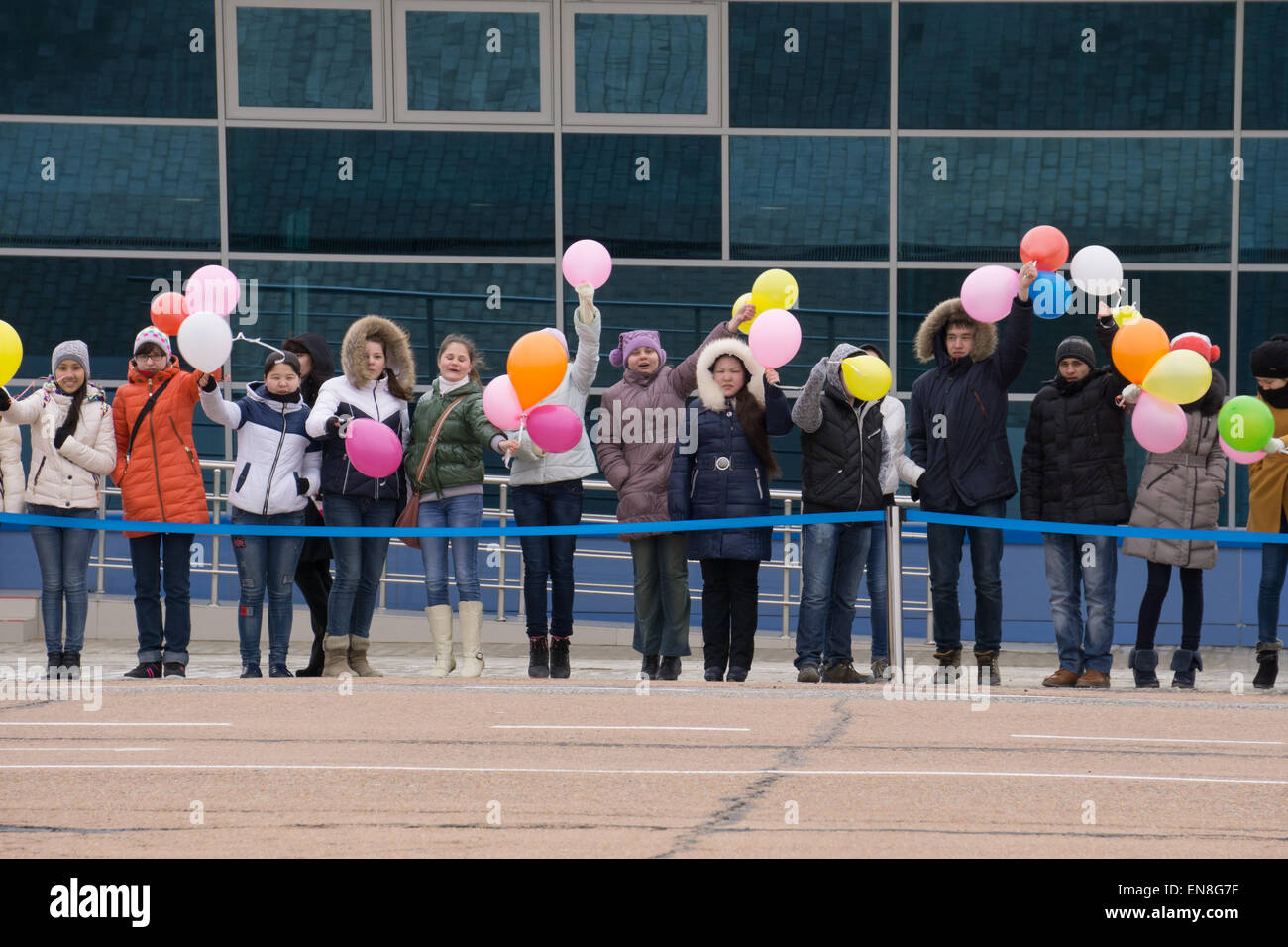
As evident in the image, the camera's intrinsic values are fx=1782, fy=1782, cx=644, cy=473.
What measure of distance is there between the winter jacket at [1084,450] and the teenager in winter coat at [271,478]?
400cm

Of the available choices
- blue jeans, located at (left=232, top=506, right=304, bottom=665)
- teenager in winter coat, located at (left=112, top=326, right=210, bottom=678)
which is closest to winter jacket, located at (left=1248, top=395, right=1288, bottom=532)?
blue jeans, located at (left=232, top=506, right=304, bottom=665)

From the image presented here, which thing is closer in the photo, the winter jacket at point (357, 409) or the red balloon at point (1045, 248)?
the red balloon at point (1045, 248)

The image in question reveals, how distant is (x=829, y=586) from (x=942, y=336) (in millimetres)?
1575

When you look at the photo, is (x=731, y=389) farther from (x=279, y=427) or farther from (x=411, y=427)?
(x=279, y=427)

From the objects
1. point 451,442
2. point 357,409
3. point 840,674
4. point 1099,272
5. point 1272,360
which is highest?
point 1099,272

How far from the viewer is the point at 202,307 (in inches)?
380

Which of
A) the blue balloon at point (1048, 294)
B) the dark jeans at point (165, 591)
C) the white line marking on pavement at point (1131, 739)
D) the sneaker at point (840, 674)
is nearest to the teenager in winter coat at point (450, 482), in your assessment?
the dark jeans at point (165, 591)

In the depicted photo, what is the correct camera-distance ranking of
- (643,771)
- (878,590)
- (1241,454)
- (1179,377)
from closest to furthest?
(643,771) < (1179,377) < (1241,454) < (878,590)

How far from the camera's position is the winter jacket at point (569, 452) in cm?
970

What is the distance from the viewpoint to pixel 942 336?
10.1 meters

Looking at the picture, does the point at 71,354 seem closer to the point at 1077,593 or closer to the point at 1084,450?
the point at 1084,450

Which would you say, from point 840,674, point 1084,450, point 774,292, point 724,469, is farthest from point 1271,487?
point 724,469

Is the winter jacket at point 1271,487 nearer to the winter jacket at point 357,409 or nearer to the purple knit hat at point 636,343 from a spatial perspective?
the purple knit hat at point 636,343

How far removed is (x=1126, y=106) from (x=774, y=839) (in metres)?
10.7
